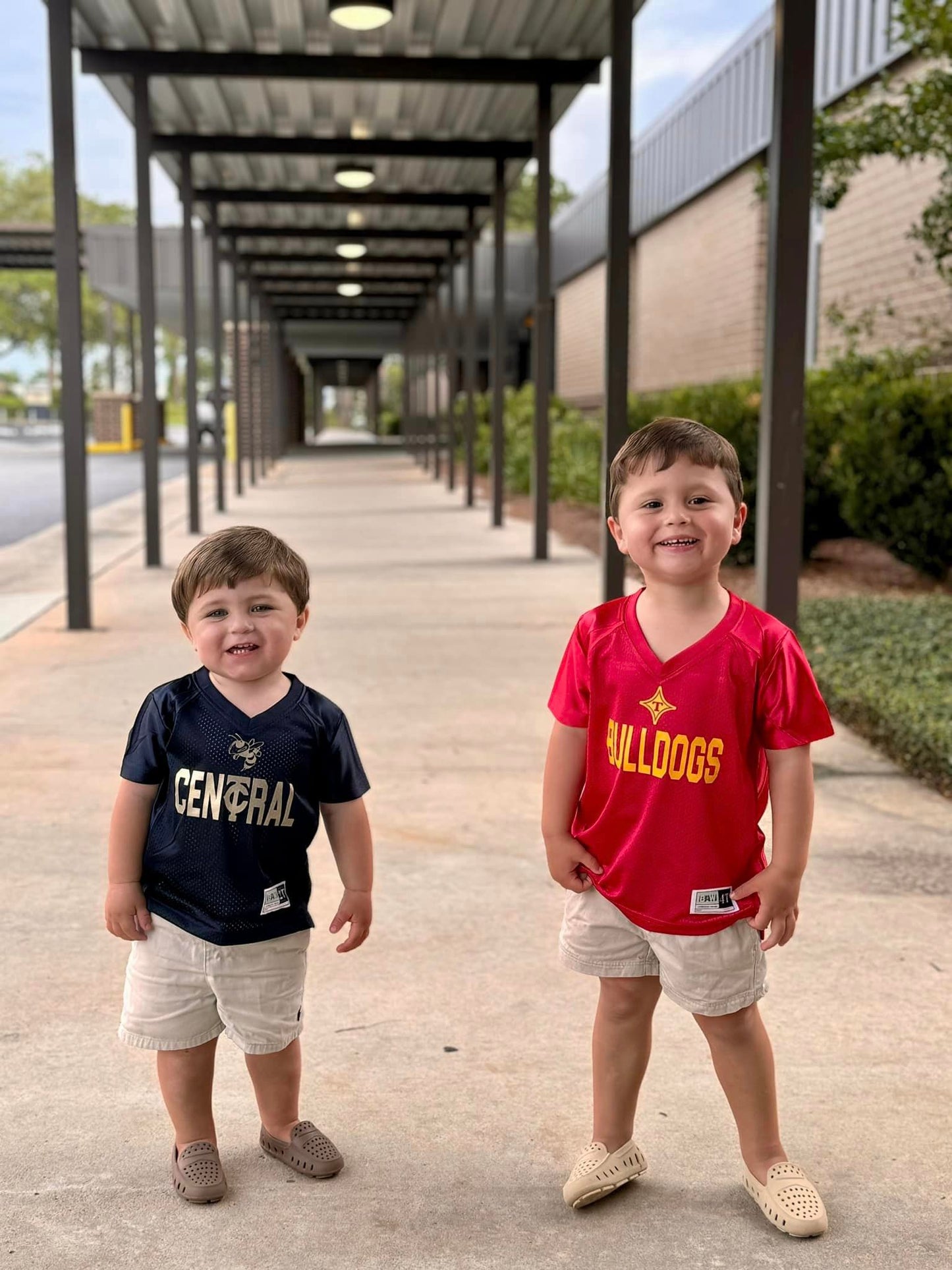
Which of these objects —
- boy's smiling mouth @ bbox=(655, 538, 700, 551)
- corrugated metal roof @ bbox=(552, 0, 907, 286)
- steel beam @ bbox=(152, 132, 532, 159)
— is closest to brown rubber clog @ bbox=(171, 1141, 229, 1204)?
boy's smiling mouth @ bbox=(655, 538, 700, 551)

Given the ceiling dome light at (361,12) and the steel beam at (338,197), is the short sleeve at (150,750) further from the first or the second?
the steel beam at (338,197)

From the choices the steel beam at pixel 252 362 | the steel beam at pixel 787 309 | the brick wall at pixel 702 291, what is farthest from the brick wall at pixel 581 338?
the steel beam at pixel 787 309

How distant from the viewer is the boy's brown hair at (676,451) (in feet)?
7.24

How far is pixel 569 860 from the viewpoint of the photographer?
2.32 metres

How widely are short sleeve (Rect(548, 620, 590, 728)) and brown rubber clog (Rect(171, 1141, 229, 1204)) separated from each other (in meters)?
0.95

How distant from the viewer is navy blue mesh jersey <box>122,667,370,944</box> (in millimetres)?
2250

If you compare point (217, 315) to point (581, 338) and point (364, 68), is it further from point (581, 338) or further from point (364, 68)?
point (581, 338)

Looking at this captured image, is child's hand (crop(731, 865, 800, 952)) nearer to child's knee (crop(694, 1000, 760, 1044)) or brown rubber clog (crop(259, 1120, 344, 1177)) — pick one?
child's knee (crop(694, 1000, 760, 1044))

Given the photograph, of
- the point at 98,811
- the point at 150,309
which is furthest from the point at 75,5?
the point at 98,811

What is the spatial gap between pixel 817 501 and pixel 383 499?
1169 cm

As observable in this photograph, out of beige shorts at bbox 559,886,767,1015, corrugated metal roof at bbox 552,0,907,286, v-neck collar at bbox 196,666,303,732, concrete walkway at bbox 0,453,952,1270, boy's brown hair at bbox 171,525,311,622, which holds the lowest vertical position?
concrete walkway at bbox 0,453,952,1270

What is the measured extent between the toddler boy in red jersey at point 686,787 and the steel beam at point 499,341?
12638 millimetres

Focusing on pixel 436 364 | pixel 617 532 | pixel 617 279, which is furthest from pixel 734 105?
pixel 617 532

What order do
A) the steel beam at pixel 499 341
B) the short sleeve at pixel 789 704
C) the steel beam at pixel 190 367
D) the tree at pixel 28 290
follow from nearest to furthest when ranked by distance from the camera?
the short sleeve at pixel 789 704
the steel beam at pixel 190 367
the steel beam at pixel 499 341
the tree at pixel 28 290
